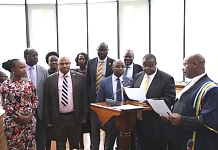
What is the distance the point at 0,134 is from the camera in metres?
3.70

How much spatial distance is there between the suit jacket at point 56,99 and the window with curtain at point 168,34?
4.31 meters

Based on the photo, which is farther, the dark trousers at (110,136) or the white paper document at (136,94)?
the dark trousers at (110,136)

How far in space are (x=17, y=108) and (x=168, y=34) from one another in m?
5.26

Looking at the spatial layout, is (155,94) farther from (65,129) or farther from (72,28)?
Answer: (72,28)

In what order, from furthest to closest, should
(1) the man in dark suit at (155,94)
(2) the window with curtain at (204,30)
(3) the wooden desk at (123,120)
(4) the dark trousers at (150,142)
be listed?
(2) the window with curtain at (204,30), (4) the dark trousers at (150,142), (1) the man in dark suit at (155,94), (3) the wooden desk at (123,120)

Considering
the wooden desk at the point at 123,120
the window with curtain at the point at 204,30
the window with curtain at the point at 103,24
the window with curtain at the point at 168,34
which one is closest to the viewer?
the wooden desk at the point at 123,120

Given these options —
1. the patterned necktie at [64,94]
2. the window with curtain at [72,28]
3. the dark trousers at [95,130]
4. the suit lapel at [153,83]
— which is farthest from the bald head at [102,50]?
the window with curtain at [72,28]

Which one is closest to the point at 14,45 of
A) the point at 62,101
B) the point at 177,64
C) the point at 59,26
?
the point at 59,26

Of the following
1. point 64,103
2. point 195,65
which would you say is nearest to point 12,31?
point 64,103

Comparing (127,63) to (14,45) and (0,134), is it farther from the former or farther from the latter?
(14,45)

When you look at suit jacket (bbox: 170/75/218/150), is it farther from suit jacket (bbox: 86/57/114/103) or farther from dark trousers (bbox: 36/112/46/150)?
dark trousers (bbox: 36/112/46/150)

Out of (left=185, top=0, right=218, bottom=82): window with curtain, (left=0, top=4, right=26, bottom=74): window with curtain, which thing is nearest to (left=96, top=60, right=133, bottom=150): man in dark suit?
(left=185, top=0, right=218, bottom=82): window with curtain

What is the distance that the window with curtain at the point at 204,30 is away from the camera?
21.5 ft

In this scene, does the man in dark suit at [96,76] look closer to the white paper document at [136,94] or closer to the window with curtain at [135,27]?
the white paper document at [136,94]
